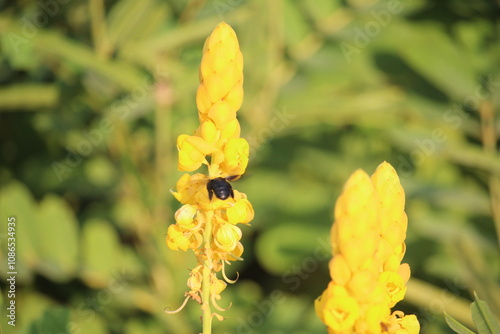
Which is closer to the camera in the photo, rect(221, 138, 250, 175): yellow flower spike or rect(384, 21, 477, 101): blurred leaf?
rect(221, 138, 250, 175): yellow flower spike

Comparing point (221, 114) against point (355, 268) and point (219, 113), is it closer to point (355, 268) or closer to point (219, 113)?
point (219, 113)

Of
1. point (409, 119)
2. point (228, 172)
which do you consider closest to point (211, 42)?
point (228, 172)

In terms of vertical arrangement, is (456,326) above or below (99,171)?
above

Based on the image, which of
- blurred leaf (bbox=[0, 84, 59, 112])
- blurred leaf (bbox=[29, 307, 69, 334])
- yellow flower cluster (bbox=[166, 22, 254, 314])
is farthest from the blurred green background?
yellow flower cluster (bbox=[166, 22, 254, 314])

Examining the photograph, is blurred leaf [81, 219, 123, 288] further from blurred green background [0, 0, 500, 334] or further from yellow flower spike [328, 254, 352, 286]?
yellow flower spike [328, 254, 352, 286]

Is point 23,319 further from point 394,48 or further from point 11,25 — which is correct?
point 394,48

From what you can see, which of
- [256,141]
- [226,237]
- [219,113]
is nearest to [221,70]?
[219,113]

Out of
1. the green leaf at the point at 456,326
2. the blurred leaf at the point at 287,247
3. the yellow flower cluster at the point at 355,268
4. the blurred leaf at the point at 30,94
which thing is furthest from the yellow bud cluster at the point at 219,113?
the blurred leaf at the point at 287,247
